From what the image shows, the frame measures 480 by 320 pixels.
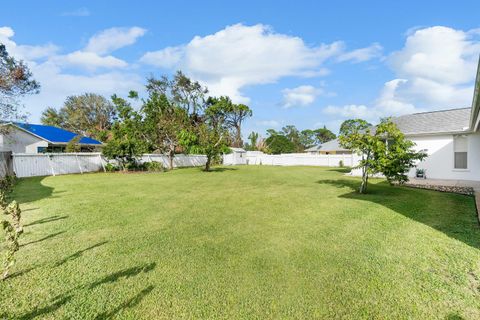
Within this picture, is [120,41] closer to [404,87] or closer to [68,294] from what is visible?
[68,294]

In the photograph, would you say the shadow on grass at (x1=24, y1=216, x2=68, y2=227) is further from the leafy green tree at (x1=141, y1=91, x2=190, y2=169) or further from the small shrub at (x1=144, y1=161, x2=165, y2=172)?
the leafy green tree at (x1=141, y1=91, x2=190, y2=169)

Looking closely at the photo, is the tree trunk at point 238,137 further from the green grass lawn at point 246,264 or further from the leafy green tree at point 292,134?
the green grass lawn at point 246,264

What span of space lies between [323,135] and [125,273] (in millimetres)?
63544

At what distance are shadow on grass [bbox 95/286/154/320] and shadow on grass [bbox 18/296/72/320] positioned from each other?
0.51 metres

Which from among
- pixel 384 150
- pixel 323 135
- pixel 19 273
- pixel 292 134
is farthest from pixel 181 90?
pixel 323 135

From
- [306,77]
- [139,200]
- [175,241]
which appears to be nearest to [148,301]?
[175,241]

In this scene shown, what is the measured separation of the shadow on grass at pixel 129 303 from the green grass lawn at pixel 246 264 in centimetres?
1

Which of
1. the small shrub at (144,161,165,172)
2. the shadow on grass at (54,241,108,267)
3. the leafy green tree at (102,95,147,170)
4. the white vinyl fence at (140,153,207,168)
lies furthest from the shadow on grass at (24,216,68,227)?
the white vinyl fence at (140,153,207,168)

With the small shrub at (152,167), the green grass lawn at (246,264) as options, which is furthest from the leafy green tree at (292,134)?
the green grass lawn at (246,264)

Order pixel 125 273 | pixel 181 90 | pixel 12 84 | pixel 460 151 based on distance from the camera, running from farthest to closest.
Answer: pixel 181 90, pixel 460 151, pixel 12 84, pixel 125 273

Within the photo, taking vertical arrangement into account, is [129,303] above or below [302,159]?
below

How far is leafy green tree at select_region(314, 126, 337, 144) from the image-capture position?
6106 cm

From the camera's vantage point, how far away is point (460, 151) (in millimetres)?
12016

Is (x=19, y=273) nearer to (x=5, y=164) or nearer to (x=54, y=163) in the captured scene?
(x=5, y=164)
